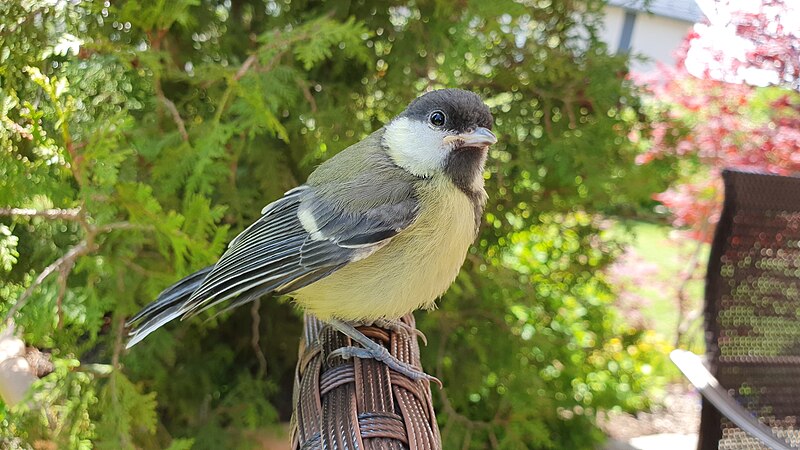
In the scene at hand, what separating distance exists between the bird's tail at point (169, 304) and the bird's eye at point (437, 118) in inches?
22.0

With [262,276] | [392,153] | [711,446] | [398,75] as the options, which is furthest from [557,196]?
[262,276]

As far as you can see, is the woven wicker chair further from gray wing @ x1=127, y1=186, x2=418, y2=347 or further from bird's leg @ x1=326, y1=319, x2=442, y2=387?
gray wing @ x1=127, y1=186, x2=418, y2=347

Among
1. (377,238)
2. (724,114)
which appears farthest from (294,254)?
(724,114)

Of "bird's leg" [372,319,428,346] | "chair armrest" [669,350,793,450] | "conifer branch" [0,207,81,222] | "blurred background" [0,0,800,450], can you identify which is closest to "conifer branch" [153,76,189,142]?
"blurred background" [0,0,800,450]

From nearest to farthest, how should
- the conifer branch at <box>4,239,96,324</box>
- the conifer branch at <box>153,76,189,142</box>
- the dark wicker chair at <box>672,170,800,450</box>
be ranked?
the conifer branch at <box>4,239,96,324</box> → the conifer branch at <box>153,76,189,142</box> → the dark wicker chair at <box>672,170,800,450</box>

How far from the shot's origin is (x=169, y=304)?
1.24m

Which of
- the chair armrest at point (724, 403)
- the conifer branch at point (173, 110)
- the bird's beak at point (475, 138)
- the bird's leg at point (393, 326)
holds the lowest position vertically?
the chair armrest at point (724, 403)

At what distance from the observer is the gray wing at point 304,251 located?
1.14 m

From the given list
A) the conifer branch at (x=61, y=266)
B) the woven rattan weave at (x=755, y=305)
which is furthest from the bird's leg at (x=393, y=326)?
the woven rattan weave at (x=755, y=305)

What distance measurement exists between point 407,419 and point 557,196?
144 cm

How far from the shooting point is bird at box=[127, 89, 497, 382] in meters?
1.15

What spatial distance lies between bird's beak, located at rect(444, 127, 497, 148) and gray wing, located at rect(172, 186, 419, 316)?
16 cm

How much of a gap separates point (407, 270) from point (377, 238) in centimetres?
8

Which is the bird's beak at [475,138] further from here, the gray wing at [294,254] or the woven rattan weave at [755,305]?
the woven rattan weave at [755,305]
